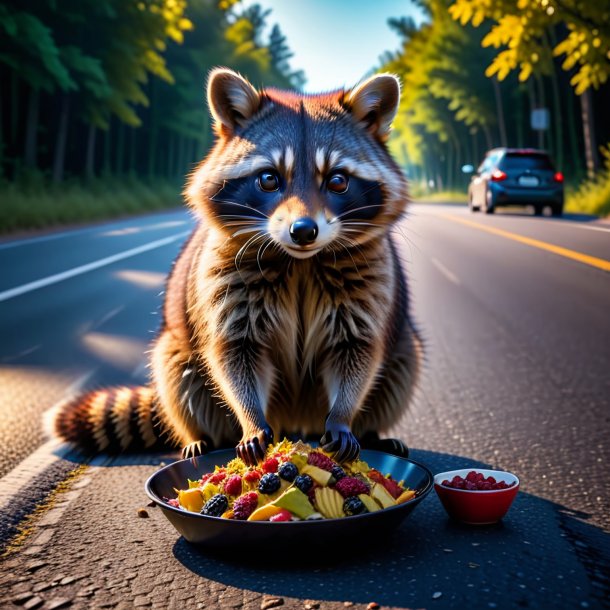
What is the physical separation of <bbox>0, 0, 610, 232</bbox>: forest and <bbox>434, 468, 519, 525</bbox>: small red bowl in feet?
5.03

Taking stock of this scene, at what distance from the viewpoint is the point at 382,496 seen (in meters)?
3.32

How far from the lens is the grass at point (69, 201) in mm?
22969

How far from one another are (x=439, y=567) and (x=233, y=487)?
82 cm

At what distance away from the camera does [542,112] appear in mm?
26172

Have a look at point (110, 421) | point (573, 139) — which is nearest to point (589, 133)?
point (573, 139)

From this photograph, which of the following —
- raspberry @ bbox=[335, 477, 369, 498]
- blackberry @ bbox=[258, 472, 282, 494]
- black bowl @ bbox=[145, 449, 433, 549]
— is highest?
blackberry @ bbox=[258, 472, 282, 494]

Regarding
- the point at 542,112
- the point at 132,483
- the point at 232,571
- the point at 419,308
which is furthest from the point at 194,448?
the point at 542,112

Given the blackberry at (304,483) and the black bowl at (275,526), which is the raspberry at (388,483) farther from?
the blackberry at (304,483)

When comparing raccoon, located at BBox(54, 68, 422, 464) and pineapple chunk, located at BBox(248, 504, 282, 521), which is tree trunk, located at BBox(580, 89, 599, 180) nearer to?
raccoon, located at BBox(54, 68, 422, 464)

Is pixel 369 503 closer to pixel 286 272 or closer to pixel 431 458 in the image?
pixel 286 272

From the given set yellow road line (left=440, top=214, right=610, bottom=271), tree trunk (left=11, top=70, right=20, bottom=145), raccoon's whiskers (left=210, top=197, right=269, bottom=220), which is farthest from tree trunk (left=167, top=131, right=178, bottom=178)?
raccoon's whiskers (left=210, top=197, right=269, bottom=220)

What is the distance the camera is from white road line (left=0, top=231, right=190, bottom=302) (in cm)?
1152

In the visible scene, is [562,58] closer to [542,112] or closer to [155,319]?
[542,112]

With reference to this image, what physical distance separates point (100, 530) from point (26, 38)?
72.9 feet
